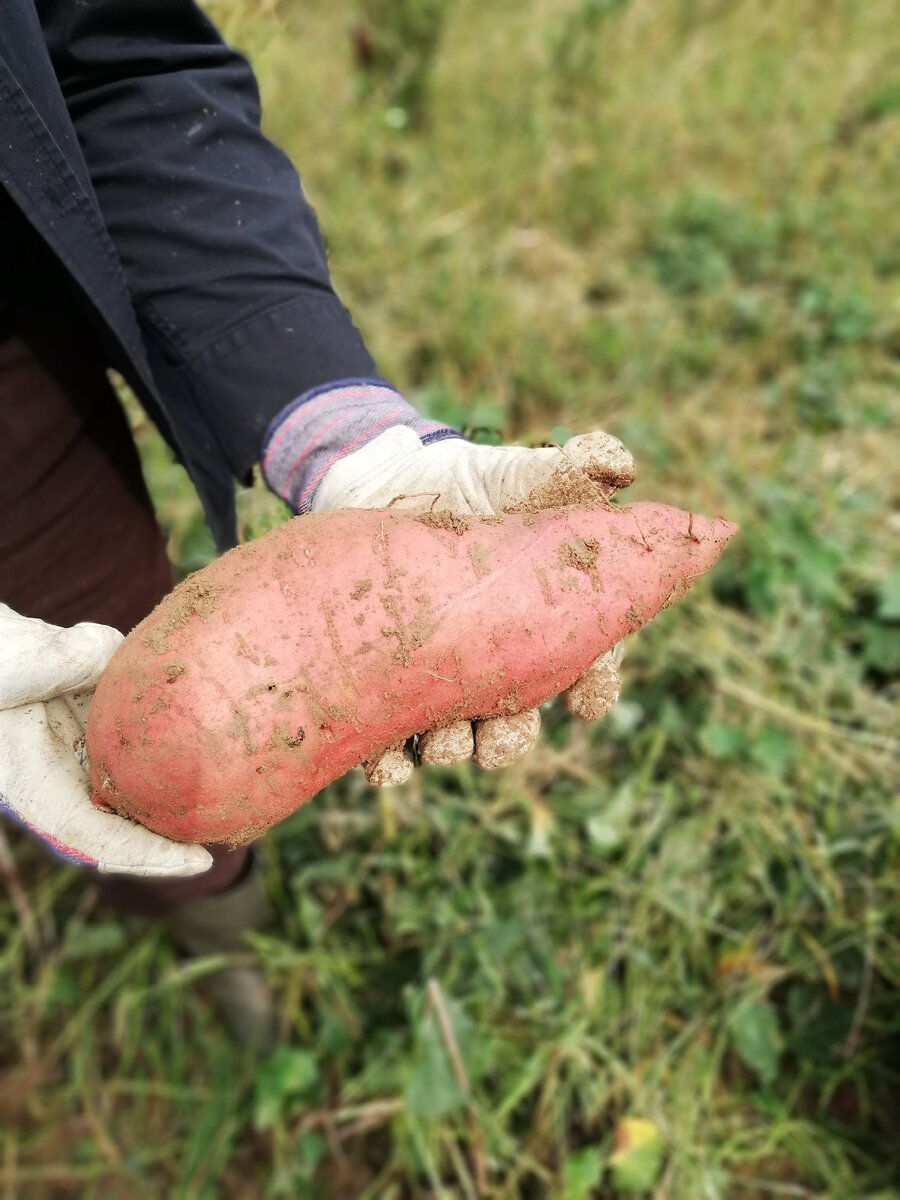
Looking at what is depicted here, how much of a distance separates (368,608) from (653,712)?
39.9 inches

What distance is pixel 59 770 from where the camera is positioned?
0.90 metres

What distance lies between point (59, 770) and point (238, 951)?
0.91 m

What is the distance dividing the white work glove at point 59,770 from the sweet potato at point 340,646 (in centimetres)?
4

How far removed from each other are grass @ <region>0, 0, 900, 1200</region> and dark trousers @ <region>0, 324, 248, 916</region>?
0.60 ft

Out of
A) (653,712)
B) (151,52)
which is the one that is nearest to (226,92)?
(151,52)

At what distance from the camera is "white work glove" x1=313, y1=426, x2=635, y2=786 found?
0.90m

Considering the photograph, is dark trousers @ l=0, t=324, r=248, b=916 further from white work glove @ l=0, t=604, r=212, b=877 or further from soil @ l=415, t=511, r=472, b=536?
soil @ l=415, t=511, r=472, b=536

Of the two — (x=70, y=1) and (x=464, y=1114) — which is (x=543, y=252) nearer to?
(x=70, y=1)

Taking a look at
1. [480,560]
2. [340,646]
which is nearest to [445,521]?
[480,560]

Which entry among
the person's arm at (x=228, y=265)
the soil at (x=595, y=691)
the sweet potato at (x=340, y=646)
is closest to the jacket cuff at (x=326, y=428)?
the person's arm at (x=228, y=265)

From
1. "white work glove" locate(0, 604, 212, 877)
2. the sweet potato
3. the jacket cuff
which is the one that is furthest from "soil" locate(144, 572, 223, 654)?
the jacket cuff

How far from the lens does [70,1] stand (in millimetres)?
865

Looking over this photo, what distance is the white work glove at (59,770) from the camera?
0.85 metres

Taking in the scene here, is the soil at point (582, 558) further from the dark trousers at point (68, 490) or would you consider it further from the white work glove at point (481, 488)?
the dark trousers at point (68, 490)
